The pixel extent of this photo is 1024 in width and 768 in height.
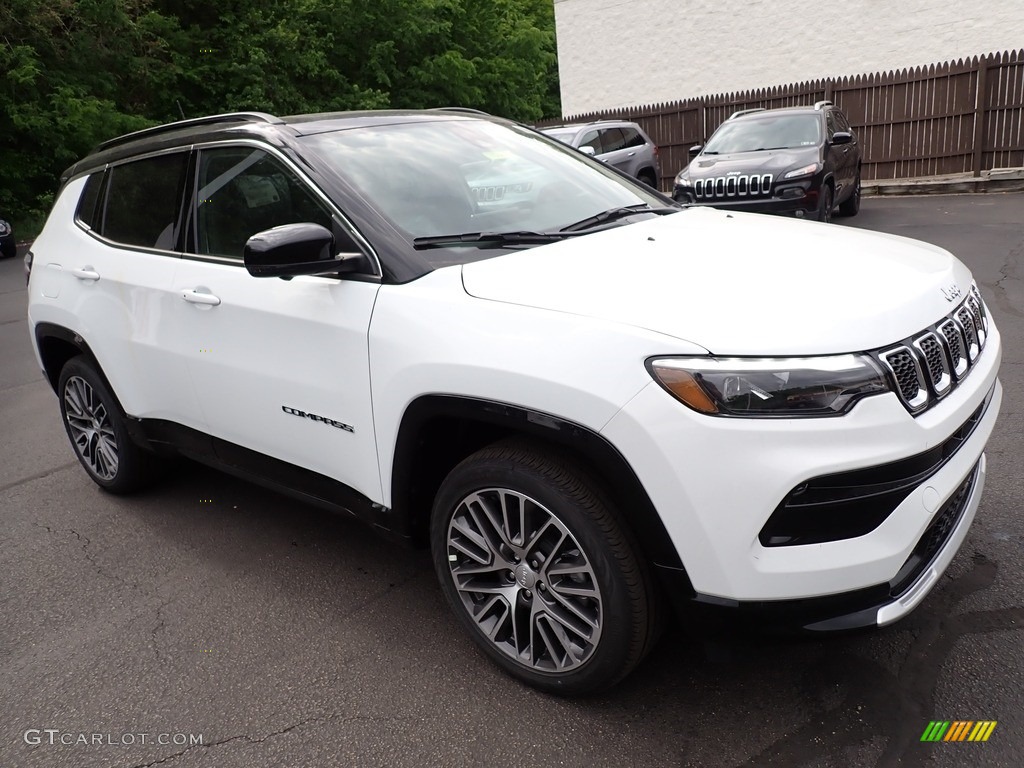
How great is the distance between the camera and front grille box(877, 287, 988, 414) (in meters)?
2.14

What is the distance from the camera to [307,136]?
313 cm

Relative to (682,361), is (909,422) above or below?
below

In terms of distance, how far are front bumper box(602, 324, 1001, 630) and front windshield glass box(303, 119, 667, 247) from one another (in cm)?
121

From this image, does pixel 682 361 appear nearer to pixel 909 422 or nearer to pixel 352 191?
pixel 909 422

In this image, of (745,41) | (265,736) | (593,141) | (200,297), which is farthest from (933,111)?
(265,736)

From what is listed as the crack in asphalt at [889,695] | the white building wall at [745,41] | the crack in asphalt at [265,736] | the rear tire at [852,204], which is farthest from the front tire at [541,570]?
the white building wall at [745,41]

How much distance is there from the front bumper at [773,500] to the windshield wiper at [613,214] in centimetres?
118

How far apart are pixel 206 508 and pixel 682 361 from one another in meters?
3.03

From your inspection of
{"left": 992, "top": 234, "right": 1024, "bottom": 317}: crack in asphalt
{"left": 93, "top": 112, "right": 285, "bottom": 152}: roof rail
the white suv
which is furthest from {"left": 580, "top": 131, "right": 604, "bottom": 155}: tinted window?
{"left": 93, "top": 112, "right": 285, "bottom": 152}: roof rail

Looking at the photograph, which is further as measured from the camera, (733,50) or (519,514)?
(733,50)

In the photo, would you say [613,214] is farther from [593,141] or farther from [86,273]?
[593,141]

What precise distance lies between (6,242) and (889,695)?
18.6m

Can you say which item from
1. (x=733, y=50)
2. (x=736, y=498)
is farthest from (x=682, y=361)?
(x=733, y=50)

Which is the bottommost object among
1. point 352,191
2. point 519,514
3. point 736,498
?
point 519,514
